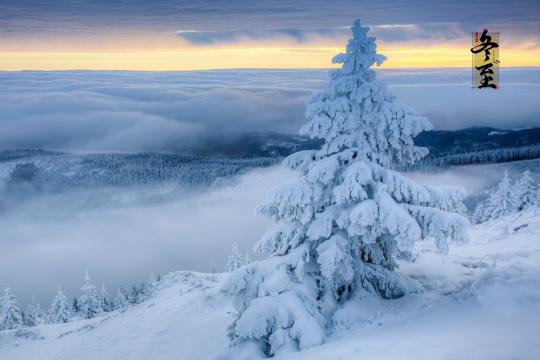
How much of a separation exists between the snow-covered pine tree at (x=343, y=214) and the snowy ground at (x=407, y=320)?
91cm

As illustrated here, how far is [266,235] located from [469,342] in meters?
7.28

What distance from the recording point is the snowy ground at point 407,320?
853 centimetres

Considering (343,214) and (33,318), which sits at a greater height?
(343,214)

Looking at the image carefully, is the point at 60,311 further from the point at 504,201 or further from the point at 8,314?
the point at 504,201

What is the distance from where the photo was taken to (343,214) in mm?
12547

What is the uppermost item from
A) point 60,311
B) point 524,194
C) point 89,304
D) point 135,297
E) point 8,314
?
point 524,194

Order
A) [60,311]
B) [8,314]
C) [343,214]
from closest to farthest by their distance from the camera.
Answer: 1. [343,214]
2. [8,314]
3. [60,311]

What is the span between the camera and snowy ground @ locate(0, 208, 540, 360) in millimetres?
8531

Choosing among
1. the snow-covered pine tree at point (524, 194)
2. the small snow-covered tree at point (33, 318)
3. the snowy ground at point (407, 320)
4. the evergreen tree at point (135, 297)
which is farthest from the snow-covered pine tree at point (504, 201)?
the small snow-covered tree at point (33, 318)

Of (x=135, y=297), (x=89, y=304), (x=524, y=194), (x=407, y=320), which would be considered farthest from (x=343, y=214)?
(x=89, y=304)

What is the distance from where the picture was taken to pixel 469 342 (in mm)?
8047

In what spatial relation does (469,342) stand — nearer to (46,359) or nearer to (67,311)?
(46,359)

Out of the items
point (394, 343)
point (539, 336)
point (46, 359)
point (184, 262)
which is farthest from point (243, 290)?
point (184, 262)

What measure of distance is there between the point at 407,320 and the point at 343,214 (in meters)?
3.39
